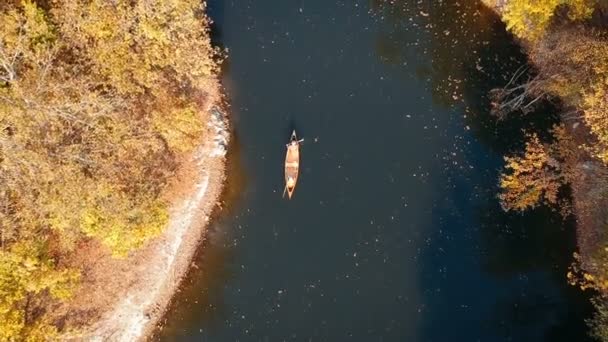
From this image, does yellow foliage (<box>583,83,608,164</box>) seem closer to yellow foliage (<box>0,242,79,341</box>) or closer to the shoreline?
the shoreline

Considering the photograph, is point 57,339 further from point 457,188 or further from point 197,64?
point 457,188

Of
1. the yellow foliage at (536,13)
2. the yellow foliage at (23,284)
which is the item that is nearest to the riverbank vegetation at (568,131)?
the yellow foliage at (536,13)

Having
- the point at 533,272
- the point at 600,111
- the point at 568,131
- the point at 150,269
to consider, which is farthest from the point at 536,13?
the point at 150,269

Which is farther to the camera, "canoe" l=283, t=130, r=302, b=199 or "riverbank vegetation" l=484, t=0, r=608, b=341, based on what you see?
"canoe" l=283, t=130, r=302, b=199

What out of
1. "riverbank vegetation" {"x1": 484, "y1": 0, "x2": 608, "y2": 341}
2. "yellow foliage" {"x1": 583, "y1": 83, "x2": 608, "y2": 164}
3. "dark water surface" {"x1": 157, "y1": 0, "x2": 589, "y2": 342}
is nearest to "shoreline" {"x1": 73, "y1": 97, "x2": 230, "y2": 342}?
"dark water surface" {"x1": 157, "y1": 0, "x2": 589, "y2": 342}

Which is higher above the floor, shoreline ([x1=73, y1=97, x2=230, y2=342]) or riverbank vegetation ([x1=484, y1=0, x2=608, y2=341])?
riverbank vegetation ([x1=484, y1=0, x2=608, y2=341])

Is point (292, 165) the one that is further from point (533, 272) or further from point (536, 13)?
point (536, 13)

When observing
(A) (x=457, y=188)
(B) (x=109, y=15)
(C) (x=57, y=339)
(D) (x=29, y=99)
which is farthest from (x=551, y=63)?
(C) (x=57, y=339)
